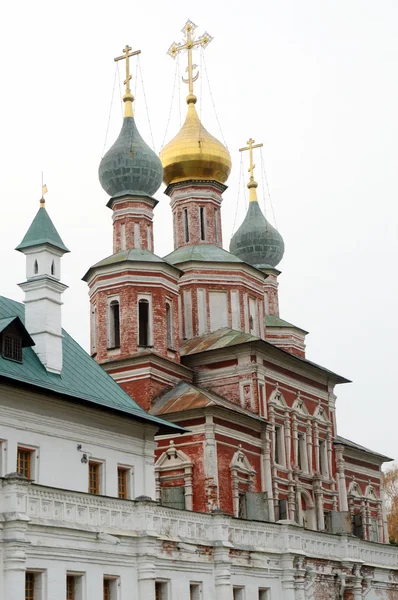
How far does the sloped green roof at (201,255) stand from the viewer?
41.0m

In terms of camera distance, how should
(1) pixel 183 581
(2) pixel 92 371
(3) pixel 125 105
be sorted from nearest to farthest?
(1) pixel 183 581
(2) pixel 92 371
(3) pixel 125 105

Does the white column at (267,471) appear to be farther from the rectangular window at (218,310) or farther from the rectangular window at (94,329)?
the rectangular window at (94,329)

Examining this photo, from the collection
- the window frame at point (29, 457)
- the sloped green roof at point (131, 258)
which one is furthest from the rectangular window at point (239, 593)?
the sloped green roof at point (131, 258)

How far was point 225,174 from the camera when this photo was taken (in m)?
43.3

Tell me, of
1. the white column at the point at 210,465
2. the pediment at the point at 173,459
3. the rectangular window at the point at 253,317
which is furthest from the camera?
the rectangular window at the point at 253,317

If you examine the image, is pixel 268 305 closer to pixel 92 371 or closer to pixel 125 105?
pixel 125 105

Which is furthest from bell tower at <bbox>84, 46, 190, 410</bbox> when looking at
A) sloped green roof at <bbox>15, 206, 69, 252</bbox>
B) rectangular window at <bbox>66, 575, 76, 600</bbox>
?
rectangular window at <bbox>66, 575, 76, 600</bbox>

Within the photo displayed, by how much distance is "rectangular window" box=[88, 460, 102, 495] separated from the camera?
24.6m

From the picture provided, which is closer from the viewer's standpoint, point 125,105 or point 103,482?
point 103,482

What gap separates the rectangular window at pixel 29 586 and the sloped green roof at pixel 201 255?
21462mm

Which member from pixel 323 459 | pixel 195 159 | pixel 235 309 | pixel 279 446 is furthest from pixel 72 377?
pixel 195 159

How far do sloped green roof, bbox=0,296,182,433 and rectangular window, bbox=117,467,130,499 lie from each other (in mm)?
1355

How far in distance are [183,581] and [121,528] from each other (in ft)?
8.80

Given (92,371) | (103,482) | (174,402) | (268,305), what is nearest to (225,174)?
(268,305)
